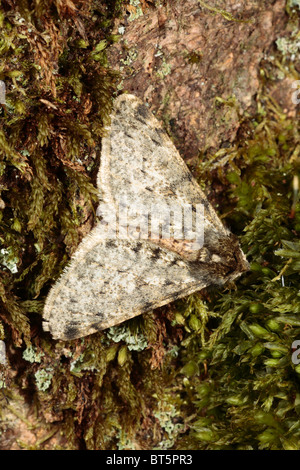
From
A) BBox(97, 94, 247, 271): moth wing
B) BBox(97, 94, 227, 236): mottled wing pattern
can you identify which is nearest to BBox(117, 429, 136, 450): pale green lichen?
BBox(97, 94, 247, 271): moth wing

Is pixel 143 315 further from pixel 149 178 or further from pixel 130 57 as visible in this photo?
pixel 130 57

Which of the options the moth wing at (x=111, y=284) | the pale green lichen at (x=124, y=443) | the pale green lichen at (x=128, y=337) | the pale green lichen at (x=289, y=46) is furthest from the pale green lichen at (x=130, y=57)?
the pale green lichen at (x=124, y=443)

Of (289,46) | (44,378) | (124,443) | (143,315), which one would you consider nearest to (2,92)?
(143,315)

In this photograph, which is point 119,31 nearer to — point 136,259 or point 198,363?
point 136,259

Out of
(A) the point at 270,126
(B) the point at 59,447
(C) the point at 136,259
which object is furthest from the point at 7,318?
(A) the point at 270,126

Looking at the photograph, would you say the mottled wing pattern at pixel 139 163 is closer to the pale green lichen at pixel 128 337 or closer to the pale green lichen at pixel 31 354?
the pale green lichen at pixel 128 337
